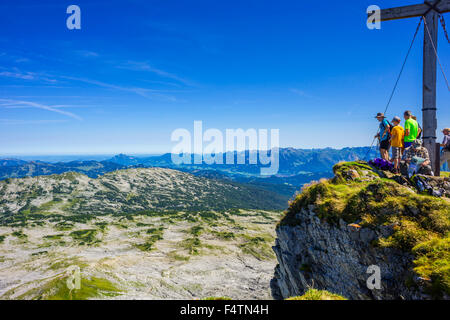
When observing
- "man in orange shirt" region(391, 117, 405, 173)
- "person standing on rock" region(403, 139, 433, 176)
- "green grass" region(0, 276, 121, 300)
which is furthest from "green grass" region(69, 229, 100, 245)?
"person standing on rock" region(403, 139, 433, 176)

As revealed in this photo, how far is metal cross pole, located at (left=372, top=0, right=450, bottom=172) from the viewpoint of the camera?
1595cm

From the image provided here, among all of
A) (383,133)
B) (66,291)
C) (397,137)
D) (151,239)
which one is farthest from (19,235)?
(397,137)

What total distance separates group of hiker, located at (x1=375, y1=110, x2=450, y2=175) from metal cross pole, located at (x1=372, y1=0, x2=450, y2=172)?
87cm

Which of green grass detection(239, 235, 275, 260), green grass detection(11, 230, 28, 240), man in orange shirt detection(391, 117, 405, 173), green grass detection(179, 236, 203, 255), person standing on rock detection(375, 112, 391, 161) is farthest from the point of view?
green grass detection(11, 230, 28, 240)

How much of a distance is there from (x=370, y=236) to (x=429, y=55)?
1259 centimetres

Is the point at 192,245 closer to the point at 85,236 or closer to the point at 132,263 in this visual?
the point at 132,263

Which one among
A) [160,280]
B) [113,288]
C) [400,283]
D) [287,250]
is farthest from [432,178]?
[160,280]

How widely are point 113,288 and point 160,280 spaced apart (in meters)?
20.9

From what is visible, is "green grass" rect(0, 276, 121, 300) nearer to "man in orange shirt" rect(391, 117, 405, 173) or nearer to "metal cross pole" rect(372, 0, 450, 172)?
"man in orange shirt" rect(391, 117, 405, 173)

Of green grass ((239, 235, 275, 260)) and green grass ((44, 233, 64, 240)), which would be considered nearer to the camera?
green grass ((239, 235, 275, 260))

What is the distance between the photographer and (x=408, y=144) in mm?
18109

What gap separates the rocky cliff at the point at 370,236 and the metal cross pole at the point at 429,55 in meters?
3.55
